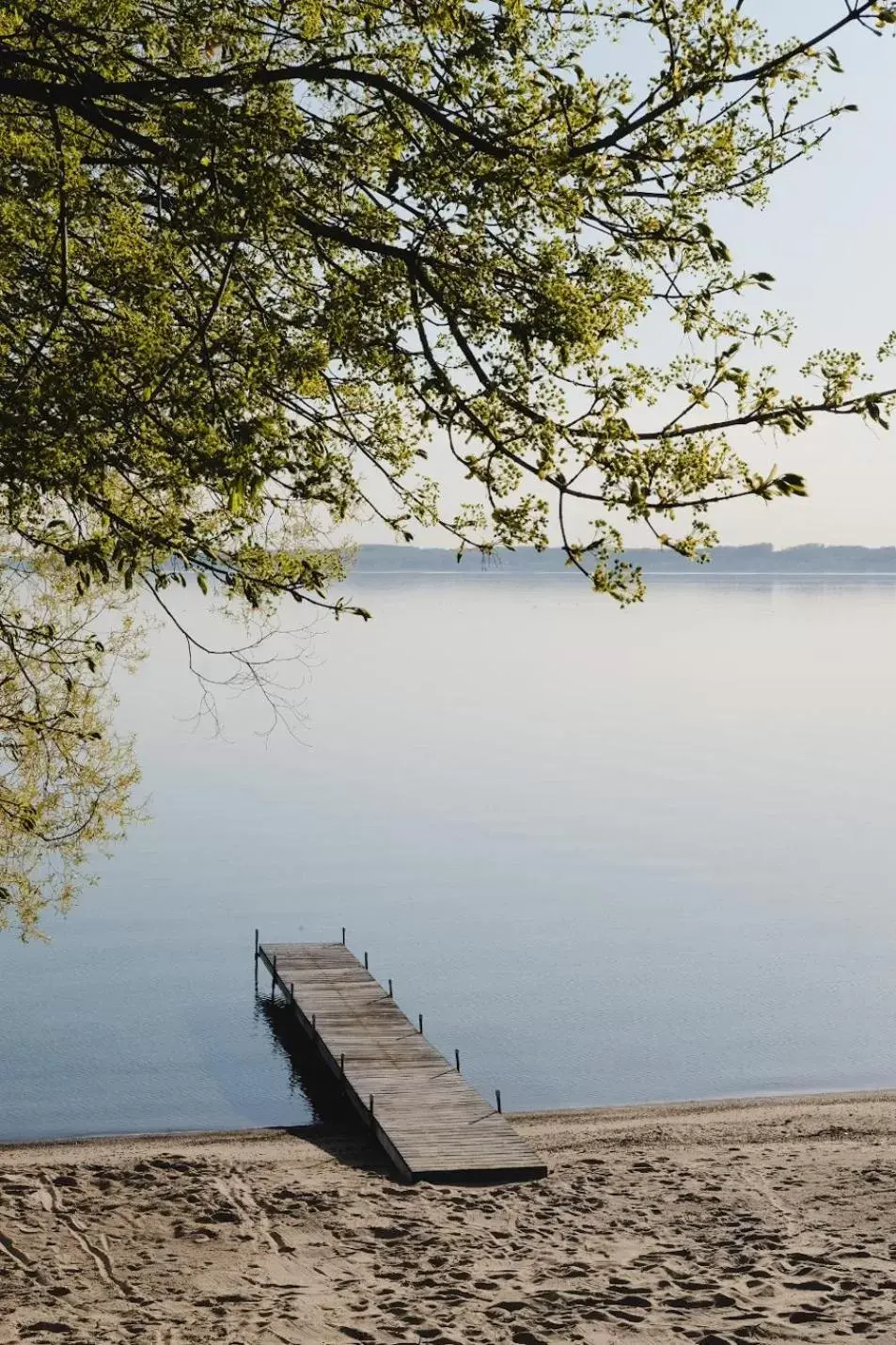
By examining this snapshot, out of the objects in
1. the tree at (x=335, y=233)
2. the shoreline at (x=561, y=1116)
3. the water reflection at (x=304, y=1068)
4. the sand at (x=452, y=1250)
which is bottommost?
the shoreline at (x=561, y=1116)

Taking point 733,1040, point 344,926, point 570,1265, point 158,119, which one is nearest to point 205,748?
point 344,926

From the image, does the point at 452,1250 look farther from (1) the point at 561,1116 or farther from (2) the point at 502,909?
(2) the point at 502,909

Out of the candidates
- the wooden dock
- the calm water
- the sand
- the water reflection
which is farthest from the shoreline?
the sand

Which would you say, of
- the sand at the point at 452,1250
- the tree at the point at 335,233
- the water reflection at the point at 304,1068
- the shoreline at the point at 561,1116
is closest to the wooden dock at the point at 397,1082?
the sand at the point at 452,1250

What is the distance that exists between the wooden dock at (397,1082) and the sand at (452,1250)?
40 cm

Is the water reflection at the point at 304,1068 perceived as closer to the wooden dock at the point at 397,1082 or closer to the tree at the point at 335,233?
the wooden dock at the point at 397,1082

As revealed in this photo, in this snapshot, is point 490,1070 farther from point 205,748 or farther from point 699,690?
point 699,690

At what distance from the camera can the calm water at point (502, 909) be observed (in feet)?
78.7

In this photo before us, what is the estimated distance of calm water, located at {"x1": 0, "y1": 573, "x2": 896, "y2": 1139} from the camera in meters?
24.0

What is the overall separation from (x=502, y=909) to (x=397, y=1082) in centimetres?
1608

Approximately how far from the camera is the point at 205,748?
61.1 meters

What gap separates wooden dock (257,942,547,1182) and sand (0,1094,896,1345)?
0.40 m

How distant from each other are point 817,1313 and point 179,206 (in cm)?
905

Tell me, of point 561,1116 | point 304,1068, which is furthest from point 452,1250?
point 304,1068
